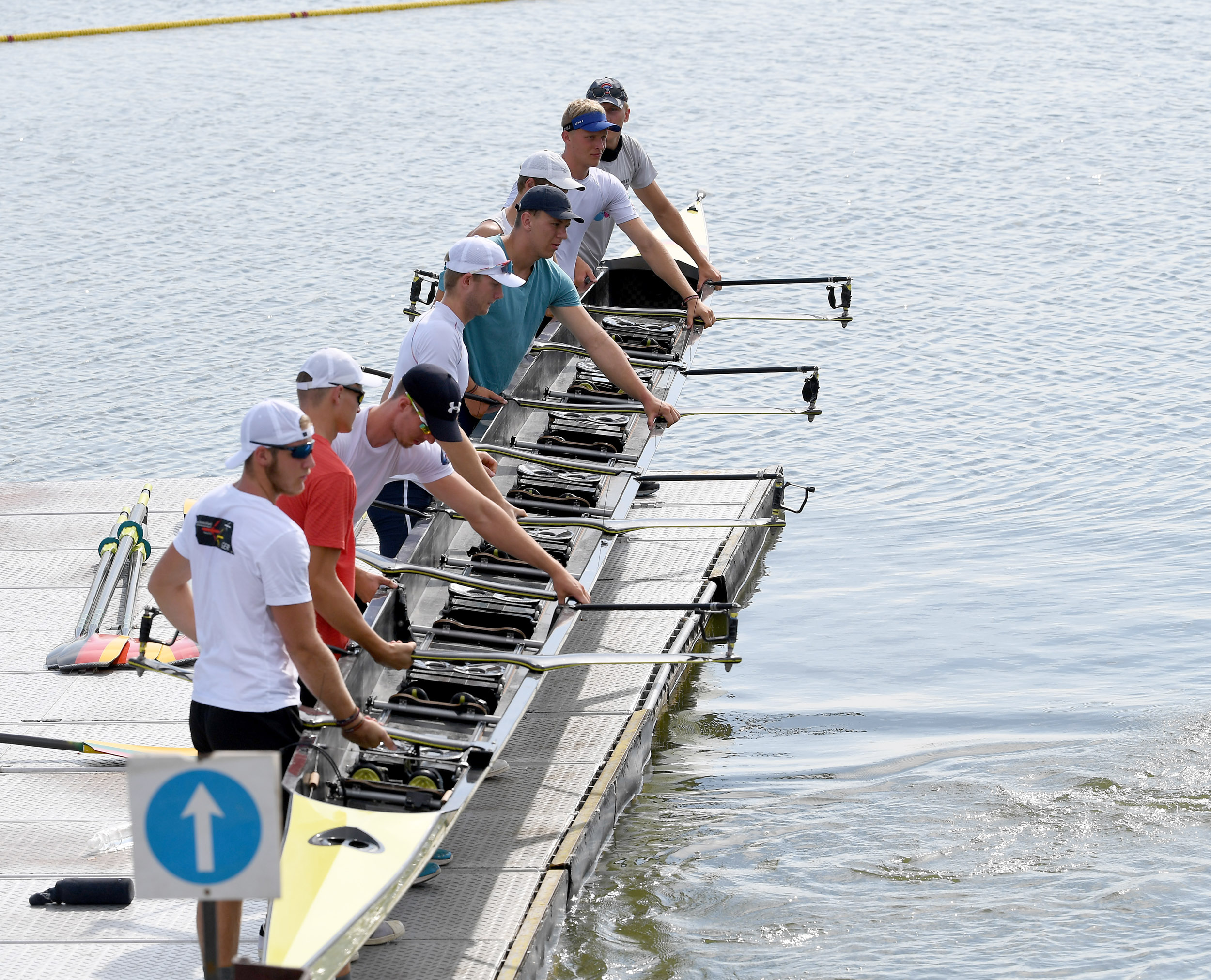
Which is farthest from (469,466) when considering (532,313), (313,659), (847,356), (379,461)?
(847,356)

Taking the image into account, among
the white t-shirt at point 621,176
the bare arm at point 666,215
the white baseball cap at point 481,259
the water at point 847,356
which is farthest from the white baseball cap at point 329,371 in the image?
the bare arm at point 666,215

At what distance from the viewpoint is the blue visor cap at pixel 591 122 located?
840cm

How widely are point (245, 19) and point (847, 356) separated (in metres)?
22.6

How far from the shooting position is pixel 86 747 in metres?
6.60

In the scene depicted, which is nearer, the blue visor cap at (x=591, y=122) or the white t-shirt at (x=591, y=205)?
the blue visor cap at (x=591, y=122)

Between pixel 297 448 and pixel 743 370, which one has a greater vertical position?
pixel 297 448

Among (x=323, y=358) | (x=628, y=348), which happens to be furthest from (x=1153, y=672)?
(x=323, y=358)

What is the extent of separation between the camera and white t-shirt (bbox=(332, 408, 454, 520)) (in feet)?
19.9

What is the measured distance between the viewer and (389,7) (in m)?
33.8

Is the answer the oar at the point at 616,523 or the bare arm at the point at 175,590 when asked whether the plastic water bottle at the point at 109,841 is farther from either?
the oar at the point at 616,523

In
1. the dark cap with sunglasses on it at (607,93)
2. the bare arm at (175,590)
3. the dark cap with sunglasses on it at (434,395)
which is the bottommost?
the bare arm at (175,590)

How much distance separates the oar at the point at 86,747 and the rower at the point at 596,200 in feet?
11.1

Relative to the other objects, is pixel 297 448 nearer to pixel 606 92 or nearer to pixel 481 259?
pixel 481 259

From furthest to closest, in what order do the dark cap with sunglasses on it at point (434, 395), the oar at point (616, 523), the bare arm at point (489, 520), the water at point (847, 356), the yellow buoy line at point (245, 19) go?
1. the yellow buoy line at point (245, 19)
2. the oar at point (616, 523)
3. the water at point (847, 356)
4. the bare arm at point (489, 520)
5. the dark cap with sunglasses on it at point (434, 395)
